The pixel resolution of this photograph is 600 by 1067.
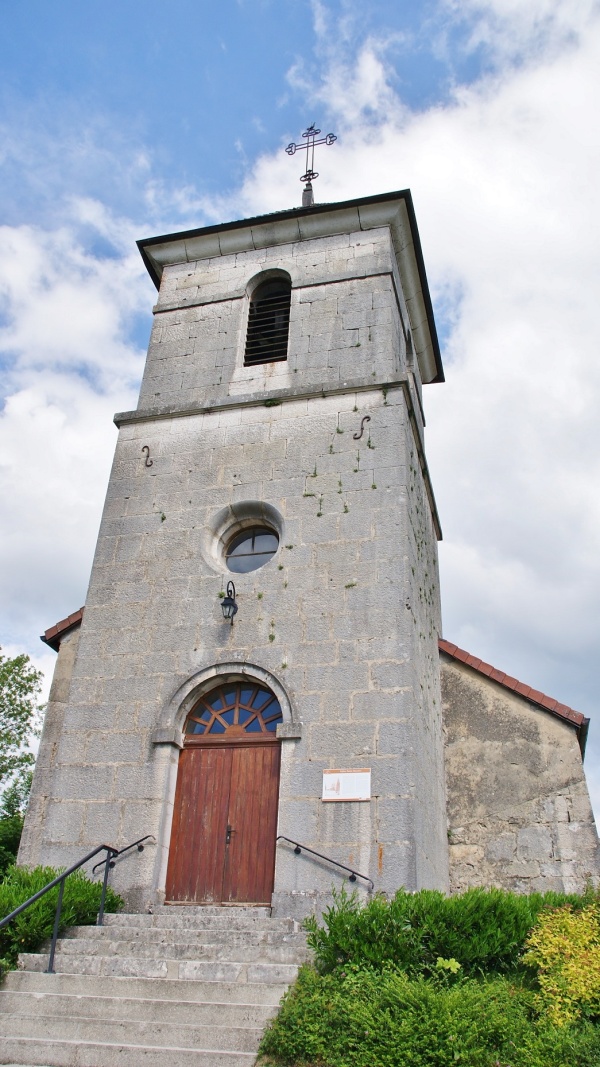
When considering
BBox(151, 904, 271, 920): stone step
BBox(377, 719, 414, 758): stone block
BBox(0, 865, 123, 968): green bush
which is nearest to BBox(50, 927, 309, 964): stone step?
BBox(0, 865, 123, 968): green bush

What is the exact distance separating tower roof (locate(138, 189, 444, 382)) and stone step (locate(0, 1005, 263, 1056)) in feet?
38.0

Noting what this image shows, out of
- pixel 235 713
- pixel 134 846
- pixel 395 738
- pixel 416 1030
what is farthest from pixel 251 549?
pixel 416 1030

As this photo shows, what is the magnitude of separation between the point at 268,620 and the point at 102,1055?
17.0 feet

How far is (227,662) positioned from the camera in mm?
10180

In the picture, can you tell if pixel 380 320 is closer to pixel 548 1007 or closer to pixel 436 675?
pixel 436 675

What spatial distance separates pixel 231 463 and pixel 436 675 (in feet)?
13.9

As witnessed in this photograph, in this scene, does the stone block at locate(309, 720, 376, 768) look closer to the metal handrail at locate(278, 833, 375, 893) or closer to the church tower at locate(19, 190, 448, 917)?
the church tower at locate(19, 190, 448, 917)

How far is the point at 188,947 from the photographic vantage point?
748 cm

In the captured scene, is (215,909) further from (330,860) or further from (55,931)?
(55,931)

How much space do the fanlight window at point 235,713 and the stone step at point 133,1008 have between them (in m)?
3.58

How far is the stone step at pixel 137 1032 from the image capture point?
6.09 metres

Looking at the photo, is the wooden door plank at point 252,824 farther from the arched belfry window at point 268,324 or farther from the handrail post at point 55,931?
the arched belfry window at point 268,324

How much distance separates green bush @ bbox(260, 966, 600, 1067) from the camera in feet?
17.8

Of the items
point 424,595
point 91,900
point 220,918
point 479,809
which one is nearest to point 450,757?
point 479,809
